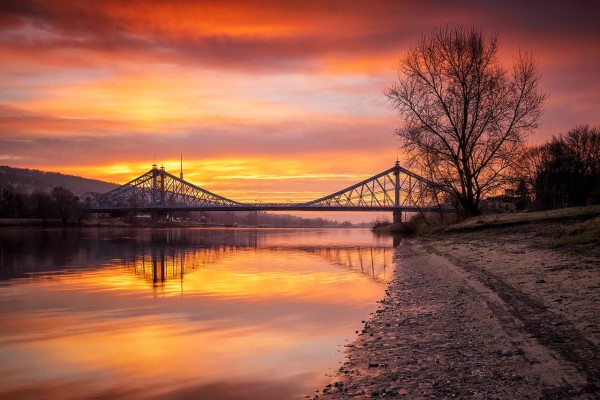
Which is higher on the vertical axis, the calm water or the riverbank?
the riverbank

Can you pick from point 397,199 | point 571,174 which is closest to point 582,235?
point 571,174

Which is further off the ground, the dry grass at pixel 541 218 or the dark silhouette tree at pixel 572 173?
the dark silhouette tree at pixel 572 173

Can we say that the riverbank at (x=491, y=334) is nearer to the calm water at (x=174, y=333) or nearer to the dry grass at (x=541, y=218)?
the calm water at (x=174, y=333)

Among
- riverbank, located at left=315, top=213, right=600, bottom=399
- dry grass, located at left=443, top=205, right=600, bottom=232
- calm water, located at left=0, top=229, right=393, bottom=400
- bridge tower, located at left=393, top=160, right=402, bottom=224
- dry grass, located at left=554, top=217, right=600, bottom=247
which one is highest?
bridge tower, located at left=393, top=160, right=402, bottom=224

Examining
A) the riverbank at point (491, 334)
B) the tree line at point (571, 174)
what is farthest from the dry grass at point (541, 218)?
the tree line at point (571, 174)

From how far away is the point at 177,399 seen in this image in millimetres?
6328

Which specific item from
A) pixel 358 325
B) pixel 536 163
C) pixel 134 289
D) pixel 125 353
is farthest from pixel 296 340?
pixel 536 163

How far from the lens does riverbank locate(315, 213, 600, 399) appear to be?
585cm

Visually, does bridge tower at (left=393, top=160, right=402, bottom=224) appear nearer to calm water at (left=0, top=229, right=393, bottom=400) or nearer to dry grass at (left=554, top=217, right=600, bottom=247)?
dry grass at (left=554, top=217, right=600, bottom=247)

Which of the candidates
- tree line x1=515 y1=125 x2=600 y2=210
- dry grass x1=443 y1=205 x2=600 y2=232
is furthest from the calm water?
tree line x1=515 y1=125 x2=600 y2=210

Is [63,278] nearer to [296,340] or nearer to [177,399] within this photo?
[296,340]

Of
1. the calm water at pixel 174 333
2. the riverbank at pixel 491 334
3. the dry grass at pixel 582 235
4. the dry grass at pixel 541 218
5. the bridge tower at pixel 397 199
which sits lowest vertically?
the calm water at pixel 174 333

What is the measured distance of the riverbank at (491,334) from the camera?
585 centimetres

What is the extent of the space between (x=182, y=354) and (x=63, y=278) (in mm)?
12693
